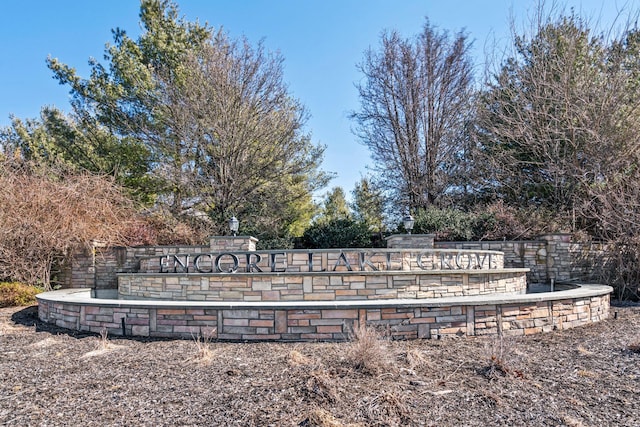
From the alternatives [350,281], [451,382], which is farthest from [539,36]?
[451,382]

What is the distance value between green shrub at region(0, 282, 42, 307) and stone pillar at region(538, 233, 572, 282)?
45.8 feet

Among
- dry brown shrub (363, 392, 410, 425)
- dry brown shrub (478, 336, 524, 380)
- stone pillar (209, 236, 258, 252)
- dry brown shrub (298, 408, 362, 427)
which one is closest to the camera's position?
dry brown shrub (298, 408, 362, 427)

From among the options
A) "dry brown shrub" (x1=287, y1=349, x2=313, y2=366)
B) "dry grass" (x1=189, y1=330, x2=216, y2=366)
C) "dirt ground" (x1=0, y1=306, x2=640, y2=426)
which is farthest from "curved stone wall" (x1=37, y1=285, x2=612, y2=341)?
"dry brown shrub" (x1=287, y1=349, x2=313, y2=366)

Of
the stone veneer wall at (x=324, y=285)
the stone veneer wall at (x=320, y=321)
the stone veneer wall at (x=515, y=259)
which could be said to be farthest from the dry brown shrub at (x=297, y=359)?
the stone veneer wall at (x=515, y=259)

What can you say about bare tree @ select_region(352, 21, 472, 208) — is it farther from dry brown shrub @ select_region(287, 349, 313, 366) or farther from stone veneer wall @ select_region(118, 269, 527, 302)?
dry brown shrub @ select_region(287, 349, 313, 366)

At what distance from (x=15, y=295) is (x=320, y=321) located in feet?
27.0

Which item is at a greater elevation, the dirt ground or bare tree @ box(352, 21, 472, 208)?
bare tree @ box(352, 21, 472, 208)

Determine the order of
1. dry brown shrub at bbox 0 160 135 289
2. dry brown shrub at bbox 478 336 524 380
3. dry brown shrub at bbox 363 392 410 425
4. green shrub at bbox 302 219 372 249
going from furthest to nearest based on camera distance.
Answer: green shrub at bbox 302 219 372 249, dry brown shrub at bbox 0 160 135 289, dry brown shrub at bbox 478 336 524 380, dry brown shrub at bbox 363 392 410 425

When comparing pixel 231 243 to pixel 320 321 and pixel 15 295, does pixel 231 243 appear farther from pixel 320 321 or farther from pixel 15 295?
pixel 320 321

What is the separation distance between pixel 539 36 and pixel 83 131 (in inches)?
696

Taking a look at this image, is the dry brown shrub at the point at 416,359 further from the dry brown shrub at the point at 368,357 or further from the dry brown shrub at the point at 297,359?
the dry brown shrub at the point at 297,359

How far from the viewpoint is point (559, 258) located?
38.2 feet

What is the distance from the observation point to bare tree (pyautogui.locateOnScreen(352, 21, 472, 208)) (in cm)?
1647

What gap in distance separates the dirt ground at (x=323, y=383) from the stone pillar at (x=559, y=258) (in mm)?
6488
